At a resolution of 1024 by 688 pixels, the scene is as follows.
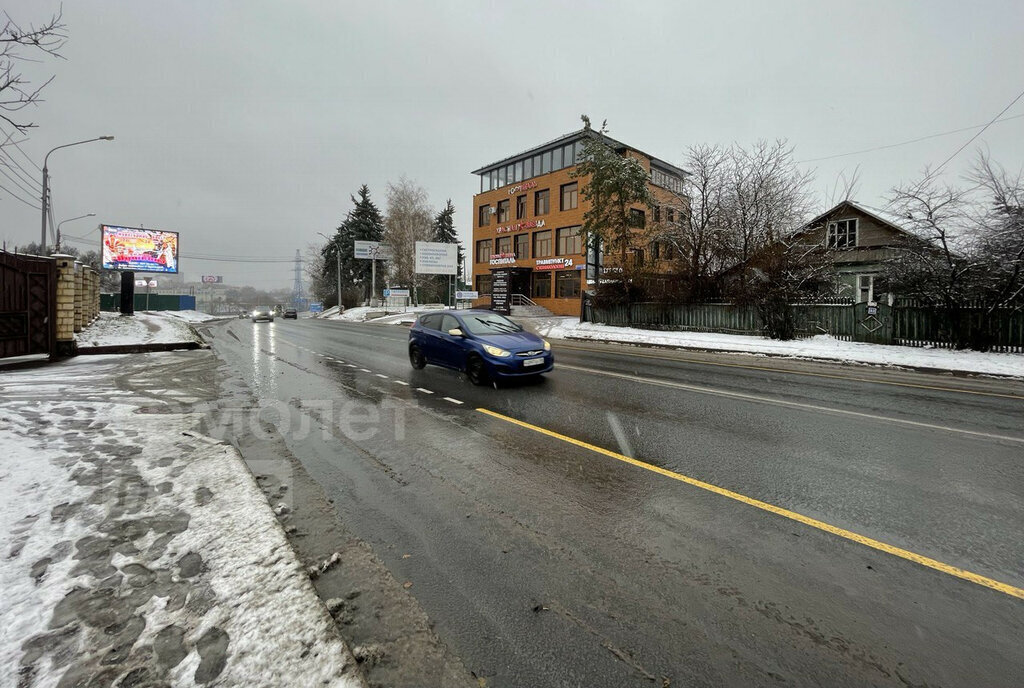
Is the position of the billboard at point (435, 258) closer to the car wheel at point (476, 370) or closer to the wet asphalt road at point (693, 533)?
the car wheel at point (476, 370)

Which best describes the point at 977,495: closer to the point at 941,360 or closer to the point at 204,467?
the point at 204,467

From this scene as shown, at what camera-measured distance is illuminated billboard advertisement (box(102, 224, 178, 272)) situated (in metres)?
40.8

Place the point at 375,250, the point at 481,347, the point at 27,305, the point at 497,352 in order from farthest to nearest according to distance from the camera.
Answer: the point at 375,250 < the point at 27,305 < the point at 481,347 < the point at 497,352

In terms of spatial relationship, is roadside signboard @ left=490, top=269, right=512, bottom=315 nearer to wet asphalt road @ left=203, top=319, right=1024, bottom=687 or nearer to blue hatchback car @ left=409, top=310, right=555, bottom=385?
blue hatchback car @ left=409, top=310, right=555, bottom=385

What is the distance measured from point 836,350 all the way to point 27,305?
23992 mm

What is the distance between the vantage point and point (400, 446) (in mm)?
5516

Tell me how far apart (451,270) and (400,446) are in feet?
151

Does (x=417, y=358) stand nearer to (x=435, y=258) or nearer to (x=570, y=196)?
(x=570, y=196)

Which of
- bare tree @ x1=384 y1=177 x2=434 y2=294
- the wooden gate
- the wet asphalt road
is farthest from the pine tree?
the wet asphalt road

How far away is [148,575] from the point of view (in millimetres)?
2838

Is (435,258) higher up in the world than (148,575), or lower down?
higher up

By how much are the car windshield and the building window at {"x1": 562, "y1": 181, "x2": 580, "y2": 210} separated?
106 feet

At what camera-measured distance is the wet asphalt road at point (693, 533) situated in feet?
7.44

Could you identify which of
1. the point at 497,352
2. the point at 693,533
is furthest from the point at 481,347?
the point at 693,533
